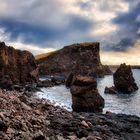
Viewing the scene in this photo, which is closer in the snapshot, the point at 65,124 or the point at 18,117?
the point at 18,117

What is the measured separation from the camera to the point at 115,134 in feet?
131

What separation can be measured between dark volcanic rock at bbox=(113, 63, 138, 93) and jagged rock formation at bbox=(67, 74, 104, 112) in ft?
198

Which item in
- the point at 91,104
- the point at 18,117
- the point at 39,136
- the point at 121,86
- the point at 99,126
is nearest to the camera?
the point at 39,136

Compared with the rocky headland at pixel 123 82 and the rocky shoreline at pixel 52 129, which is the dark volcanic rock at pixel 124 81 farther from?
the rocky shoreline at pixel 52 129

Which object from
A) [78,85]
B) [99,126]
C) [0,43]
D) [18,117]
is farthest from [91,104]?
[0,43]

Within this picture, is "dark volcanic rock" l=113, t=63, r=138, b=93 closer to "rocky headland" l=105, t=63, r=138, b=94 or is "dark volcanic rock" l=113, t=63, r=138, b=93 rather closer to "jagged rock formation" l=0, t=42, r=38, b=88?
"rocky headland" l=105, t=63, r=138, b=94

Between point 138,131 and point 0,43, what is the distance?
111717 millimetres

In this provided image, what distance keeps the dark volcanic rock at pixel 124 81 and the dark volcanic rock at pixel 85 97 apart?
60423 mm

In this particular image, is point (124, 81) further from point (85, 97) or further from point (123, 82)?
point (85, 97)

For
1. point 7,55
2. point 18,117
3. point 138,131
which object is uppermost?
point 7,55

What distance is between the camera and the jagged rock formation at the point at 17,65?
143 metres

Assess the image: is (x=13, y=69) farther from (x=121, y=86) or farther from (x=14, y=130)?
(x=14, y=130)

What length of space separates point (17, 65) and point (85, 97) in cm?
9632

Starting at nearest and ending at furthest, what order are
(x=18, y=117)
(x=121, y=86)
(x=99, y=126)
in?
(x=18, y=117)
(x=99, y=126)
(x=121, y=86)
